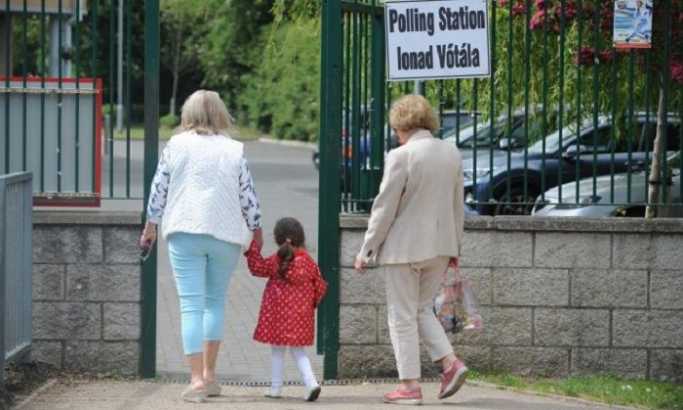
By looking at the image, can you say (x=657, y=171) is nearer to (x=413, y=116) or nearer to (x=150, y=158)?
(x=413, y=116)

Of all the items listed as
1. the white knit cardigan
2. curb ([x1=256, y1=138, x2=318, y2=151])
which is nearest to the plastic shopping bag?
the white knit cardigan

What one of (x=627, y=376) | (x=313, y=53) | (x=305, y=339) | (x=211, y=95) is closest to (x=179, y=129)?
(x=211, y=95)

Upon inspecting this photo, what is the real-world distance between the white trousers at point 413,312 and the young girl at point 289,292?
1.52ft

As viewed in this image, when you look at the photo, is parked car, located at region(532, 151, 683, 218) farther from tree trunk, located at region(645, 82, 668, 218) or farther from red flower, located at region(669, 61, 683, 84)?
red flower, located at region(669, 61, 683, 84)

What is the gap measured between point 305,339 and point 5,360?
5.34ft

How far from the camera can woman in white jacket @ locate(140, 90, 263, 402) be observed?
25.4 ft

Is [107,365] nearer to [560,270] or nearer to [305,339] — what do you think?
[305,339]

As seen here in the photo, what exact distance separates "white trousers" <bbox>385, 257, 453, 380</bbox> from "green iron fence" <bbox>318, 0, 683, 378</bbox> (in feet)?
3.03

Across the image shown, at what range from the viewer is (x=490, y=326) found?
8781mm

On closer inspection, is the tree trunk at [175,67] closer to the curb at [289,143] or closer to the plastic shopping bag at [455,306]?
the curb at [289,143]

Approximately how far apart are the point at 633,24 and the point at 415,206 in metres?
2.19

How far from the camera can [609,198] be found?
32.1 ft

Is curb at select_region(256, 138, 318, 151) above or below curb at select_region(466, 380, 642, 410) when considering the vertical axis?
above

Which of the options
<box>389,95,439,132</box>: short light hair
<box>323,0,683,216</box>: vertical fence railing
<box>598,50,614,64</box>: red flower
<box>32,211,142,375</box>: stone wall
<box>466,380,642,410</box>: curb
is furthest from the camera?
<box>598,50,614,64</box>: red flower
